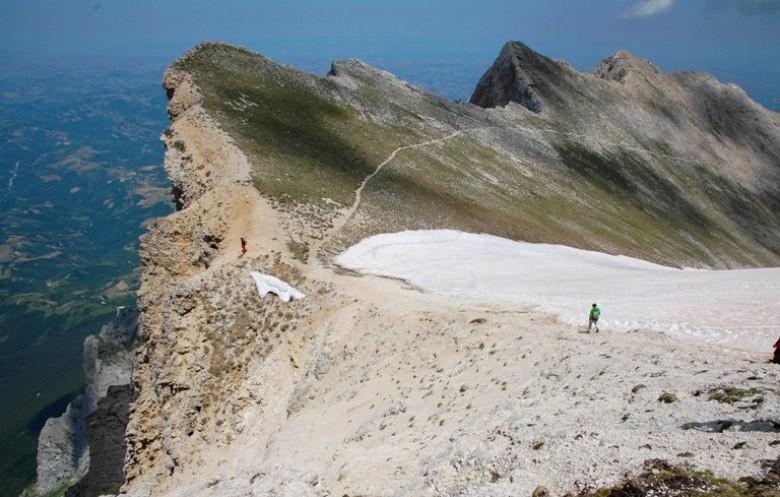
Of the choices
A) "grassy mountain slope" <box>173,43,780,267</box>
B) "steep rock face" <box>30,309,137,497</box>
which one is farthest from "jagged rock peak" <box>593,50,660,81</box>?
"steep rock face" <box>30,309,137,497</box>

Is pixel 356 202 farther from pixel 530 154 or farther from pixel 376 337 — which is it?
pixel 530 154

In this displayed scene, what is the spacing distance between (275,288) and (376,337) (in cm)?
814

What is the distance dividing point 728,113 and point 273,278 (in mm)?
133985

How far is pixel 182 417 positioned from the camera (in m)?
31.6

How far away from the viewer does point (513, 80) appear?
367 feet

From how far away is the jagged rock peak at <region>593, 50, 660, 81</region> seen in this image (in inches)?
5069

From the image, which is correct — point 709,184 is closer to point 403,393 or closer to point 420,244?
point 420,244

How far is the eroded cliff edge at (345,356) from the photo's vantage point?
15.3 meters

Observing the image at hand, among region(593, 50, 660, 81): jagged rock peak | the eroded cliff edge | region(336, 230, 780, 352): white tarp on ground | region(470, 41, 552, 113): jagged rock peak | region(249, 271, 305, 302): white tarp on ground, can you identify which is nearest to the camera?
the eroded cliff edge

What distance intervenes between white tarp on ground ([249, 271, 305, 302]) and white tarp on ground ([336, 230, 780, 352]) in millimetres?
5434

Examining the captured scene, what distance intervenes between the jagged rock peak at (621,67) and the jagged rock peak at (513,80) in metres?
24.0

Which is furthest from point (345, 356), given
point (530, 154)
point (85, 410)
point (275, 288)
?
point (85, 410)

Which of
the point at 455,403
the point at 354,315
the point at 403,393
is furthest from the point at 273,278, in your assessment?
the point at 455,403

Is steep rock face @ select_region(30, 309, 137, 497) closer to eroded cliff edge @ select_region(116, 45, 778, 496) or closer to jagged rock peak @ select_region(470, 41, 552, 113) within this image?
eroded cliff edge @ select_region(116, 45, 778, 496)
